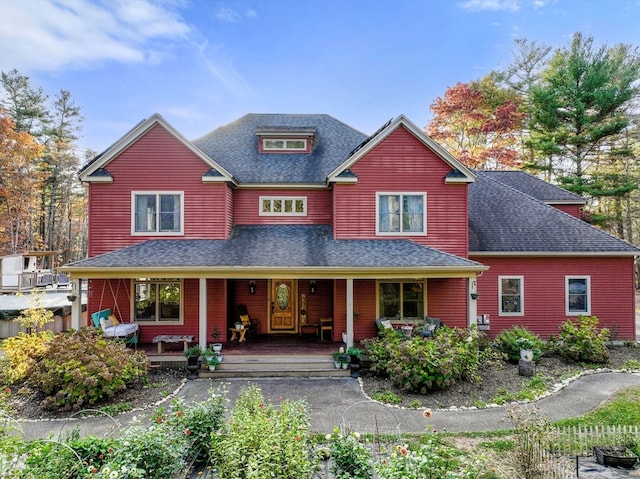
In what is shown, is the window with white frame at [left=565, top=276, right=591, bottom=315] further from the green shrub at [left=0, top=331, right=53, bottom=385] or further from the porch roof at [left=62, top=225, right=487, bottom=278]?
the green shrub at [left=0, top=331, right=53, bottom=385]

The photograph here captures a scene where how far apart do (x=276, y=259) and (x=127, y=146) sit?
23.3ft

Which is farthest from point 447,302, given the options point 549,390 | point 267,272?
point 267,272

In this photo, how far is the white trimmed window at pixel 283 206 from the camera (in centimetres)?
1350

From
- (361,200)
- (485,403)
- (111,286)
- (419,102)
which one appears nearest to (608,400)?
(485,403)

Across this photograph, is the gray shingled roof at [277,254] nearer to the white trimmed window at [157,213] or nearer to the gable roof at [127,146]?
the white trimmed window at [157,213]

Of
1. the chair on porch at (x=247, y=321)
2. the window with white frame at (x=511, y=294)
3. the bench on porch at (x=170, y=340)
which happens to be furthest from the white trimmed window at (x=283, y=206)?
the window with white frame at (x=511, y=294)

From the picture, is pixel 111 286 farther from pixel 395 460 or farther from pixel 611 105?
pixel 611 105

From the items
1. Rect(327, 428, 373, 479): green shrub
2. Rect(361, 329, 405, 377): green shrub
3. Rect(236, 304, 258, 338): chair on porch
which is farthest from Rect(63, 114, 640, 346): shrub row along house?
Rect(327, 428, 373, 479): green shrub

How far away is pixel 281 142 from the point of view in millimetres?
14945

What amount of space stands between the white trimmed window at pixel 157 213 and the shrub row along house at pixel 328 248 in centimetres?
4

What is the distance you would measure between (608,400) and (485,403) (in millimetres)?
2997

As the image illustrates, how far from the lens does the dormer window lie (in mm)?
14641

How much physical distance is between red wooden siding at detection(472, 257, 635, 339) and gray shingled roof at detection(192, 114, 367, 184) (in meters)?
8.19

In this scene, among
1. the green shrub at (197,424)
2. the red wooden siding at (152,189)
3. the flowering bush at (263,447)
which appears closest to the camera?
the flowering bush at (263,447)
